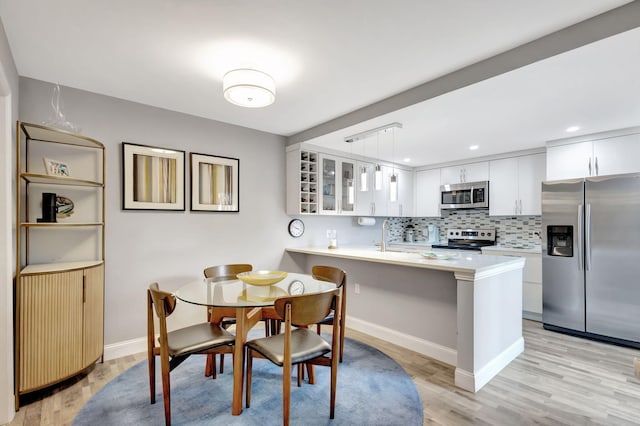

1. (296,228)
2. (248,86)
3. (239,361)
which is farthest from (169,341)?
(296,228)

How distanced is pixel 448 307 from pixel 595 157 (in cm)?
257

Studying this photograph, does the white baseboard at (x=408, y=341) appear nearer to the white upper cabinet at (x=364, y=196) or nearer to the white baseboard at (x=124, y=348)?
the white upper cabinet at (x=364, y=196)

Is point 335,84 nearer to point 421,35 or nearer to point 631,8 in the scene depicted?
point 421,35

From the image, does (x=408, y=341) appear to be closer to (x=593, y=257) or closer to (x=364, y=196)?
(x=593, y=257)

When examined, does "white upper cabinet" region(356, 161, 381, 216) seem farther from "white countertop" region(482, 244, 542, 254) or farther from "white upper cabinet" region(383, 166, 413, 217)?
"white countertop" region(482, 244, 542, 254)

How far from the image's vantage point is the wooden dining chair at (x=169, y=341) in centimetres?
185

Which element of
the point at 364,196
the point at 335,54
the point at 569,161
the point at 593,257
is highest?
the point at 335,54

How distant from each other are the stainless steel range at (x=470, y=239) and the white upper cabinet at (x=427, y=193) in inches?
18.3

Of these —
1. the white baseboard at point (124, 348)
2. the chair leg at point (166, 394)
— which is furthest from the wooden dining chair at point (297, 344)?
the white baseboard at point (124, 348)

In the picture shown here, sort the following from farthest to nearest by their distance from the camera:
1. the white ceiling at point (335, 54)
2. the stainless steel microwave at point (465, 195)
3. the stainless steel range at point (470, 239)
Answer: the stainless steel range at point (470, 239) < the stainless steel microwave at point (465, 195) < the white ceiling at point (335, 54)

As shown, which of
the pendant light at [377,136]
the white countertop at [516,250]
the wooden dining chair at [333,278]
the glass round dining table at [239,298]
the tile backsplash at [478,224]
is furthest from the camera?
the tile backsplash at [478,224]

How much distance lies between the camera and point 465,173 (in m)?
5.05

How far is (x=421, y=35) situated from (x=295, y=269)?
10.2 feet

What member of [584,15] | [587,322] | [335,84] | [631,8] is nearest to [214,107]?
[335,84]
